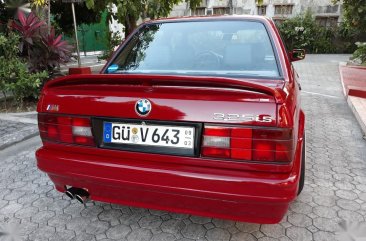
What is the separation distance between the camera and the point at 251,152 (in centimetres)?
173

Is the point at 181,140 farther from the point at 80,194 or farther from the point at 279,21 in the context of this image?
the point at 279,21

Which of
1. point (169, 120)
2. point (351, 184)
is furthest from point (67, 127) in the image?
point (351, 184)

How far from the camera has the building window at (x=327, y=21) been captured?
62.3 ft

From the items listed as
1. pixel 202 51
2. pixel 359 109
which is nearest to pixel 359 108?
pixel 359 109

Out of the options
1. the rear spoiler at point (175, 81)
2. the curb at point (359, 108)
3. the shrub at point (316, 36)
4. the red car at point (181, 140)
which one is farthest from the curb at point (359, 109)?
the shrub at point (316, 36)

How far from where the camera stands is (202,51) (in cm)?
254

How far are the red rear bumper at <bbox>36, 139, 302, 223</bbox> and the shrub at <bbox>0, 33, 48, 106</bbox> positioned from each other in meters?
3.61

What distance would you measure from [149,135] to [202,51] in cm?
101

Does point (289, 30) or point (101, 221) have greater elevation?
point (289, 30)

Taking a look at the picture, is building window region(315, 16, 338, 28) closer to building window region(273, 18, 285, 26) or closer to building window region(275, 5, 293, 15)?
building window region(275, 5, 293, 15)

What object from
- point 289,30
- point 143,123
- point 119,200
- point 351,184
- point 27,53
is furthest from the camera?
point 289,30

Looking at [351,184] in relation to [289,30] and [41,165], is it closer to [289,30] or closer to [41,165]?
[41,165]

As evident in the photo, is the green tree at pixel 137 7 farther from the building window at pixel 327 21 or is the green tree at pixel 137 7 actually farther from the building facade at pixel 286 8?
the building window at pixel 327 21

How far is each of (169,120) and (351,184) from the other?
6.93 feet
